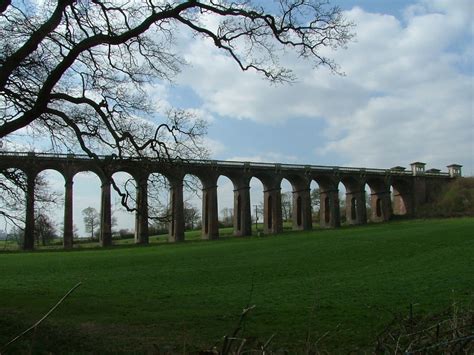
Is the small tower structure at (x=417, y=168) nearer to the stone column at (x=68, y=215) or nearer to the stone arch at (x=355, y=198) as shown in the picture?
the stone arch at (x=355, y=198)

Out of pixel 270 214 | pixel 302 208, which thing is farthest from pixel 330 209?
pixel 270 214

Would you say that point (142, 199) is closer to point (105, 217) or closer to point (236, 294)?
point (236, 294)

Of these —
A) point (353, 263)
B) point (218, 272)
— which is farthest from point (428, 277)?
point (218, 272)

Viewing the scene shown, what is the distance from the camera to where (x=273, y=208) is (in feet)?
228

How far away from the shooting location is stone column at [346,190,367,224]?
249 ft

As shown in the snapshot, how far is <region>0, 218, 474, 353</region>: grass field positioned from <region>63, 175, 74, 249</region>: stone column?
21.9m

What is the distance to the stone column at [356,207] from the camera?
7575 cm

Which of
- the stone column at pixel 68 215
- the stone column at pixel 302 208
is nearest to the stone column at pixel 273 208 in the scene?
the stone column at pixel 302 208

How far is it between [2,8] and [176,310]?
28.8 feet

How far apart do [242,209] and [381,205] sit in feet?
78.9

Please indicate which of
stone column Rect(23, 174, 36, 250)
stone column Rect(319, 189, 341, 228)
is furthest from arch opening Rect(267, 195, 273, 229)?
stone column Rect(23, 174, 36, 250)

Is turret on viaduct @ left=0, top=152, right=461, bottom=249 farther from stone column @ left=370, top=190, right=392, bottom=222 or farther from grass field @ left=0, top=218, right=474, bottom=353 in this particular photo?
grass field @ left=0, top=218, right=474, bottom=353

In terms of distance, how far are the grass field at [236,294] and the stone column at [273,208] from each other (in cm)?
3240

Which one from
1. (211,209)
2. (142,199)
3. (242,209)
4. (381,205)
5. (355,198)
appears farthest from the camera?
(381,205)
